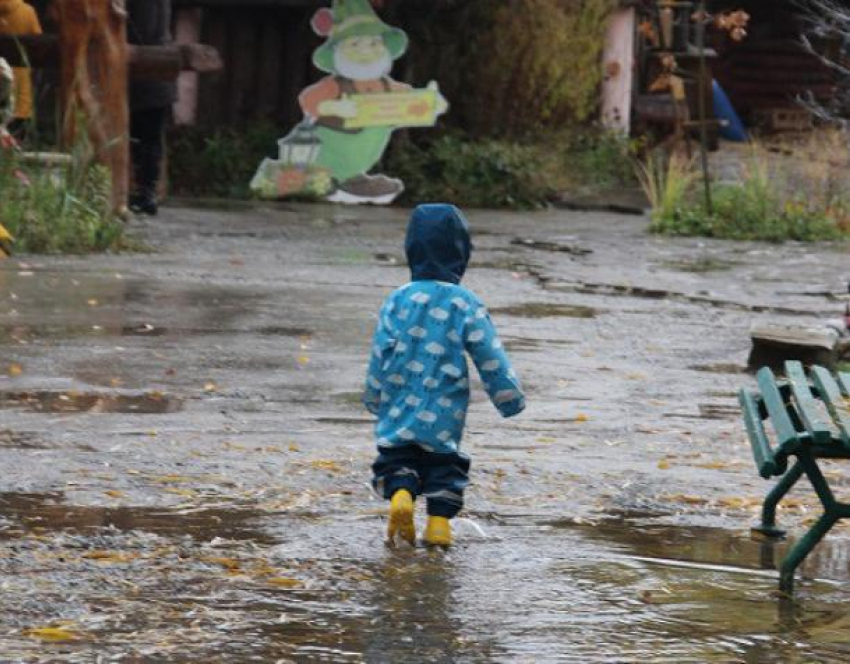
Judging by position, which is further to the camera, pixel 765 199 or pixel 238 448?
pixel 765 199

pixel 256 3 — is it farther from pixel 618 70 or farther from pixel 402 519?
pixel 402 519

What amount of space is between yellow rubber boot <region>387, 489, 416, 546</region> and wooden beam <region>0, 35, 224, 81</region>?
10.8 m

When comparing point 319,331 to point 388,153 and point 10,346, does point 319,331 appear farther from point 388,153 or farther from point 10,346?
point 388,153

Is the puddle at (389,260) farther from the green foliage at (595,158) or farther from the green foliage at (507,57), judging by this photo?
the green foliage at (595,158)

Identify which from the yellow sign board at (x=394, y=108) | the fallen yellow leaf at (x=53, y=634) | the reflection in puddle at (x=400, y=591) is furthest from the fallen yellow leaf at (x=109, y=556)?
the yellow sign board at (x=394, y=108)

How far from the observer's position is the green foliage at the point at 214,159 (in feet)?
70.2

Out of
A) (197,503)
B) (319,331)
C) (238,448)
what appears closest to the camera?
(197,503)

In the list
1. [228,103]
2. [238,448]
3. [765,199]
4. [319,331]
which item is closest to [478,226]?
[765,199]

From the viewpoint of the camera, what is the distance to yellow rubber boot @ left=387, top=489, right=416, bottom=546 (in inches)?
234

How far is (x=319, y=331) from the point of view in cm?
1100

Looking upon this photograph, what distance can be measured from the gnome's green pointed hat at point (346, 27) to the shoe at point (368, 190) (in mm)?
1173

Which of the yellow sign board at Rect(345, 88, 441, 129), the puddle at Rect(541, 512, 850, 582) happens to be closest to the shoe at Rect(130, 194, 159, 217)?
the yellow sign board at Rect(345, 88, 441, 129)

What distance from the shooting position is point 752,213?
18.9 metres

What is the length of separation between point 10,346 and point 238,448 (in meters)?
2.69
